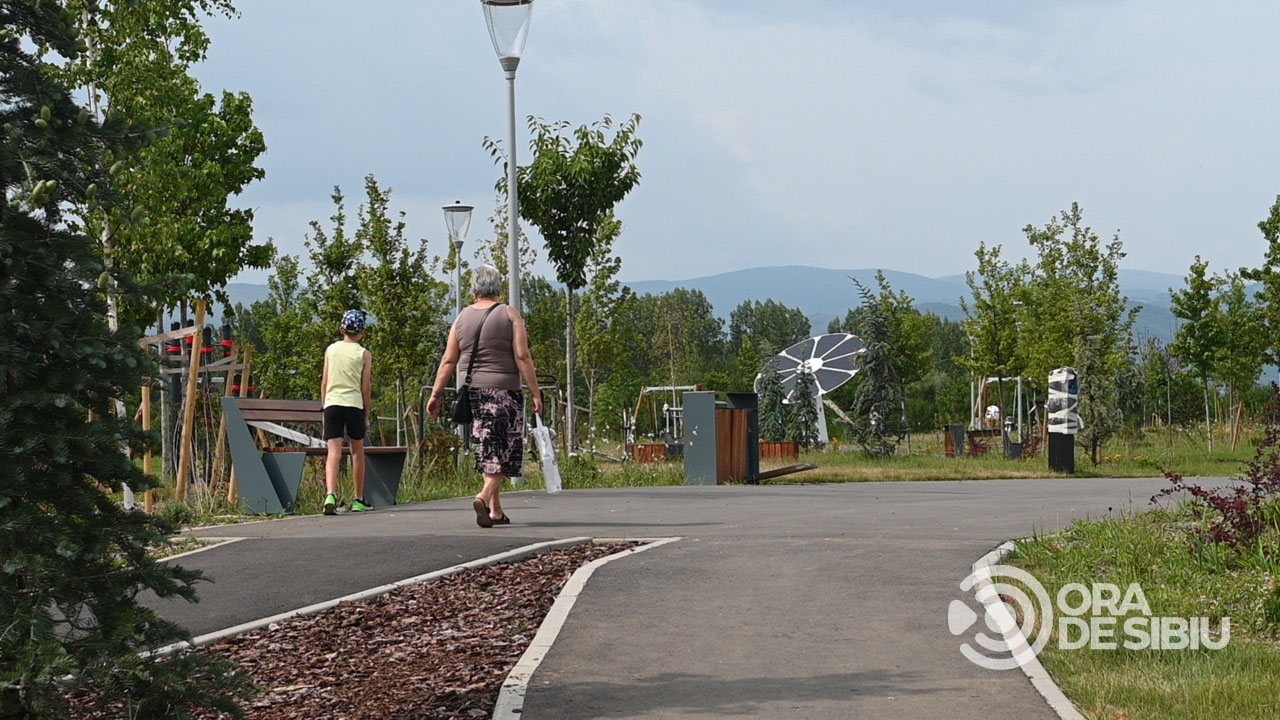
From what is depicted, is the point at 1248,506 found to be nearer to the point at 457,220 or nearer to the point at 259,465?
the point at 259,465

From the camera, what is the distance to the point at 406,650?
6.21 metres

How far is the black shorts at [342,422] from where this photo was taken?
1207 cm

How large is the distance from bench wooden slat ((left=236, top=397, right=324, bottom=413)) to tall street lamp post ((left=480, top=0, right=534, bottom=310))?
3.42 meters

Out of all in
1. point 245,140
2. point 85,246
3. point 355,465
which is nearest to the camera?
point 85,246

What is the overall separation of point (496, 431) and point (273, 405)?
3721mm

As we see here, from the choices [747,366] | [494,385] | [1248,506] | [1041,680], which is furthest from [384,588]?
[747,366]

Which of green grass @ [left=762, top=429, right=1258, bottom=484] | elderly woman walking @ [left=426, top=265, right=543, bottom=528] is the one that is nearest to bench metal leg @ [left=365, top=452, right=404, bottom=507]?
elderly woman walking @ [left=426, top=265, right=543, bottom=528]

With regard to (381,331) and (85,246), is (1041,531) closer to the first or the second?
(85,246)

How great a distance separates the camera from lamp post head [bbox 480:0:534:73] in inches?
653

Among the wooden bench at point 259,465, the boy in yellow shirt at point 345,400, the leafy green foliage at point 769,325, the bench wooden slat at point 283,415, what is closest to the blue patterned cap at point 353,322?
the boy in yellow shirt at point 345,400

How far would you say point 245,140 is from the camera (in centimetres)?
2383

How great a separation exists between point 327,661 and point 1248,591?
448cm

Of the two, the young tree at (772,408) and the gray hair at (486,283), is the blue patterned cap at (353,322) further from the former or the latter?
the young tree at (772,408)

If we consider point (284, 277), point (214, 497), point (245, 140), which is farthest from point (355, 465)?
point (284, 277)
